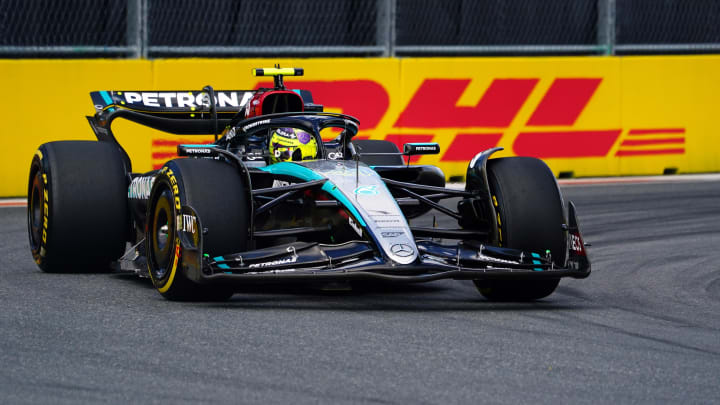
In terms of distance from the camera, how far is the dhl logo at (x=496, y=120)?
1457cm

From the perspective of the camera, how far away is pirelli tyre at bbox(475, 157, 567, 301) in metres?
7.55

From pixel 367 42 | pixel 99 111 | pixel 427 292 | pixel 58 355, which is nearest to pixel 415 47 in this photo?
pixel 367 42

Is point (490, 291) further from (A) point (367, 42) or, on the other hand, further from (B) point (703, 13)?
(B) point (703, 13)

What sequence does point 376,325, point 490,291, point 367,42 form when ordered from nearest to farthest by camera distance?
point 376,325 < point 490,291 < point 367,42

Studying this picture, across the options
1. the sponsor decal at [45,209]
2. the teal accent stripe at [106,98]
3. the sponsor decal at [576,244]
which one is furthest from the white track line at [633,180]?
the sponsor decal at [576,244]

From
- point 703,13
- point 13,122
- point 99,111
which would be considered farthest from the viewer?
point 703,13

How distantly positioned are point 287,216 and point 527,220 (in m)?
1.48

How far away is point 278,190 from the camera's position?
7484 mm

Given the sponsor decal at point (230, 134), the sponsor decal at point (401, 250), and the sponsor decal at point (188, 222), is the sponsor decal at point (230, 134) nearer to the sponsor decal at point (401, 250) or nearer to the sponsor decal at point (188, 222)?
the sponsor decal at point (188, 222)

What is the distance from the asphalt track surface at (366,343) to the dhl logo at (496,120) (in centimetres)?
583

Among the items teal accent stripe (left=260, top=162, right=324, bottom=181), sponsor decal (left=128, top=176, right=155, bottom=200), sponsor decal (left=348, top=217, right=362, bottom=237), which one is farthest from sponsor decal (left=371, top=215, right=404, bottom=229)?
sponsor decal (left=128, top=176, right=155, bottom=200)

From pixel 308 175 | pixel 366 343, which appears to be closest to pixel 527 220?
pixel 308 175

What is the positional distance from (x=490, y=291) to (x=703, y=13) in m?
12.5

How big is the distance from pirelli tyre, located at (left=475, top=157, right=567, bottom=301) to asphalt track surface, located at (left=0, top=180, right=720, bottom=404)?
12 centimetres
